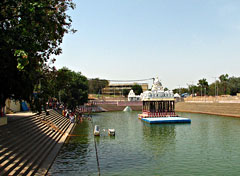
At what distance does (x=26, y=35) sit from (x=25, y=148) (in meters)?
7.39

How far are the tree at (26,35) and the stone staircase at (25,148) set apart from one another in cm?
313

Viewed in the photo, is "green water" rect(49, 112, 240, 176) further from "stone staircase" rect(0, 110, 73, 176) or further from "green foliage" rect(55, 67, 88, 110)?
"green foliage" rect(55, 67, 88, 110)

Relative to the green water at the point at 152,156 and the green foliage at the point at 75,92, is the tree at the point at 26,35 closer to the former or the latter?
the green water at the point at 152,156

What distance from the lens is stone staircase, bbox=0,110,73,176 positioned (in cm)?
1478

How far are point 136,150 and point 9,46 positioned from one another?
1337 centimetres

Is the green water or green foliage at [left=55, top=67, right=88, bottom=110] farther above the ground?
green foliage at [left=55, top=67, right=88, bottom=110]

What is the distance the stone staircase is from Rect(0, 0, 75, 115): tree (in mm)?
3135

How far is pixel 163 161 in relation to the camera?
19.7m

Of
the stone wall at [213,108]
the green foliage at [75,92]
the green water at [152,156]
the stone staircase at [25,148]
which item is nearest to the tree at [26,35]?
the stone staircase at [25,148]

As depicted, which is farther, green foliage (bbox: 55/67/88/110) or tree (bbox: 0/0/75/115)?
green foliage (bbox: 55/67/88/110)

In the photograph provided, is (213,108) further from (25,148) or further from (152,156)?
(25,148)

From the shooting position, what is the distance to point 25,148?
18.0 meters

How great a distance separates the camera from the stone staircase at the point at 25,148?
14781 millimetres

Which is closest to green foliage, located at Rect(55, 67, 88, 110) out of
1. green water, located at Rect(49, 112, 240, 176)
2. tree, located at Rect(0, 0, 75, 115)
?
green water, located at Rect(49, 112, 240, 176)
